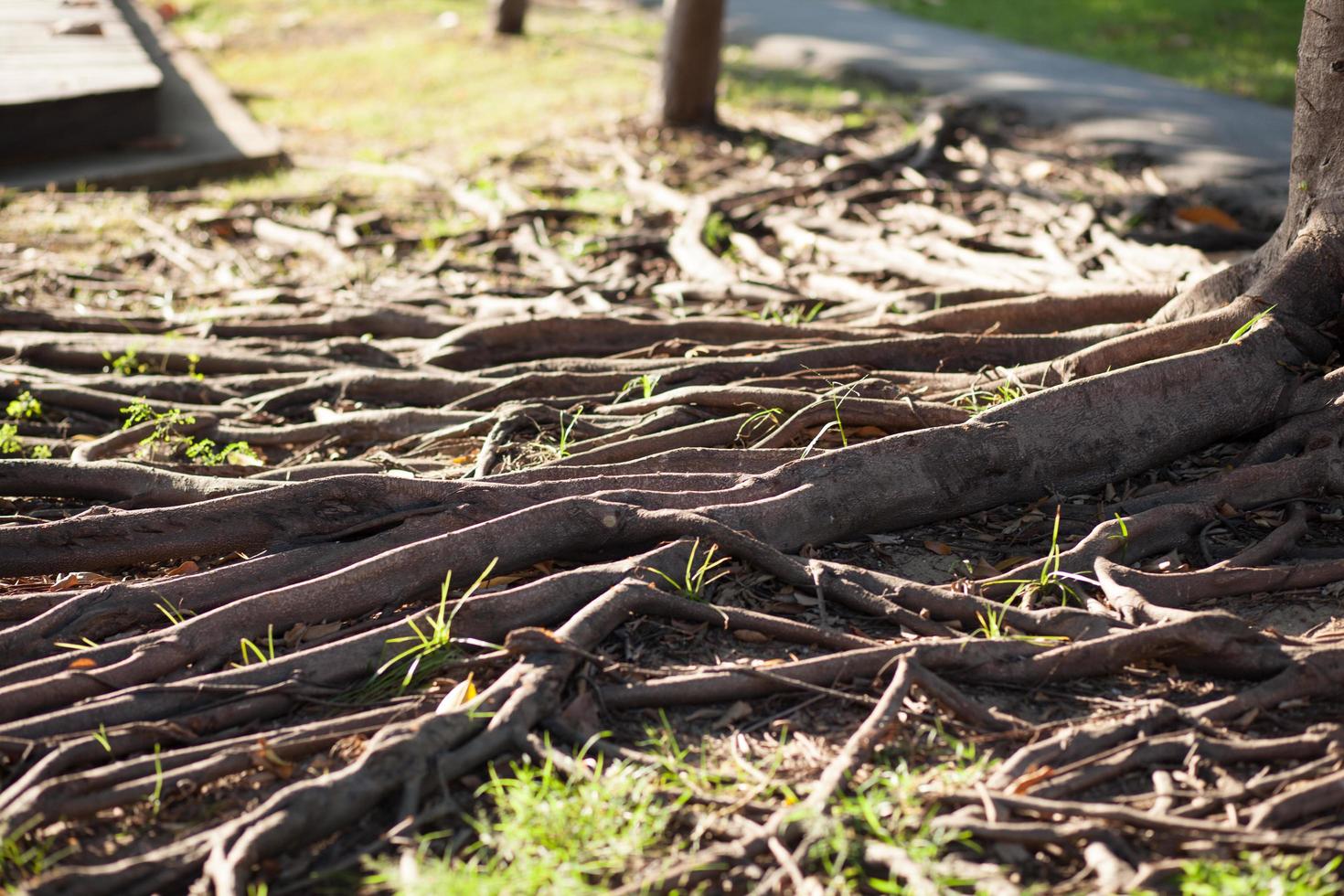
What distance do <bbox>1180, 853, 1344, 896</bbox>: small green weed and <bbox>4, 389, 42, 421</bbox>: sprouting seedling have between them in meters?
4.33

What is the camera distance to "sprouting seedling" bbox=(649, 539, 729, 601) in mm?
3391

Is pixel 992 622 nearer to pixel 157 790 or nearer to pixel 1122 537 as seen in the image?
pixel 1122 537

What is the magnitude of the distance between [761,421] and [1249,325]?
164 centimetres

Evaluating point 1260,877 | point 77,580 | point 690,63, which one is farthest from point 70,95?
point 1260,877

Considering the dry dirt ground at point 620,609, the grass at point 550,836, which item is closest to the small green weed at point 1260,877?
the dry dirt ground at point 620,609

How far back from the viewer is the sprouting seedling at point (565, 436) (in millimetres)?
4133

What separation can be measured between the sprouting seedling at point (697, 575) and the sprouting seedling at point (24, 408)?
2.87m

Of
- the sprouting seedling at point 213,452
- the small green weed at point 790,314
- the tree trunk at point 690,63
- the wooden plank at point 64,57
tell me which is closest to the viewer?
the sprouting seedling at point 213,452

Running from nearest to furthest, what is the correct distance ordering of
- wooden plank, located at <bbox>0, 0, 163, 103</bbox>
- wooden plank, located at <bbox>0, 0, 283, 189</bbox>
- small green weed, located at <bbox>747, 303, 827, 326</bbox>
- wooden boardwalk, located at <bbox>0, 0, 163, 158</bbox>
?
small green weed, located at <bbox>747, 303, 827, 326</bbox> → wooden plank, located at <bbox>0, 0, 283, 189</bbox> → wooden boardwalk, located at <bbox>0, 0, 163, 158</bbox> → wooden plank, located at <bbox>0, 0, 163, 103</bbox>

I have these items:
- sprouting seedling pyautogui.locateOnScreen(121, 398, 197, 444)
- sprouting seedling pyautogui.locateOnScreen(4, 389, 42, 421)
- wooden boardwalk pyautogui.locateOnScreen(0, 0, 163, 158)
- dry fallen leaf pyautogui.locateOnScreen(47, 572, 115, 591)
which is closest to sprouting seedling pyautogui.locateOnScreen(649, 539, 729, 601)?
dry fallen leaf pyautogui.locateOnScreen(47, 572, 115, 591)

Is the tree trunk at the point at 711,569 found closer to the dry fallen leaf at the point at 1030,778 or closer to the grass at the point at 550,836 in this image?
the dry fallen leaf at the point at 1030,778

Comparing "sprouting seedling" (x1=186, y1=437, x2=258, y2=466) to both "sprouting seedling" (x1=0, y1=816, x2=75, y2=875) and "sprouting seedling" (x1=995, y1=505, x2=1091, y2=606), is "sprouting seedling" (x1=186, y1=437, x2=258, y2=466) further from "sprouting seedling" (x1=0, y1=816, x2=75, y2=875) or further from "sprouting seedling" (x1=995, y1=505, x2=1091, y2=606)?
"sprouting seedling" (x1=995, y1=505, x2=1091, y2=606)

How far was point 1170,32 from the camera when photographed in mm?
15352

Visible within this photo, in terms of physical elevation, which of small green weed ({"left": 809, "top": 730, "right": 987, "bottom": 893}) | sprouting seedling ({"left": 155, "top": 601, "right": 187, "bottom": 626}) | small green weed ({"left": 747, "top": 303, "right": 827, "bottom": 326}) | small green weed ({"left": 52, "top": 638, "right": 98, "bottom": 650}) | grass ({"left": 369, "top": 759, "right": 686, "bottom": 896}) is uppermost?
small green weed ({"left": 747, "top": 303, "right": 827, "bottom": 326})
